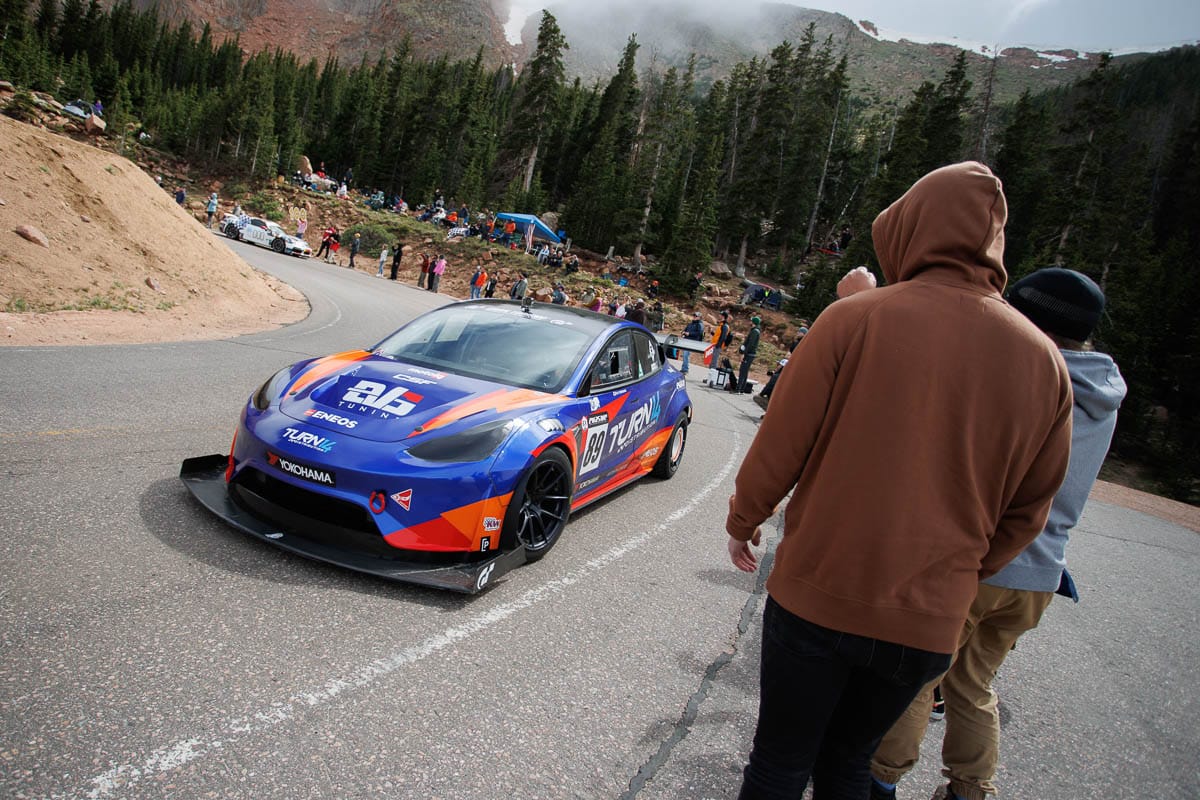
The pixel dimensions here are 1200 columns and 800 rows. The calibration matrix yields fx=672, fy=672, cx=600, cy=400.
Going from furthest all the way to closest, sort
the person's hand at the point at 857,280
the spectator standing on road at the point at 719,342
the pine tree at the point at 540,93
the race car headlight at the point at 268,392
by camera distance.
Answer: the pine tree at the point at 540,93 < the spectator standing on road at the point at 719,342 < the person's hand at the point at 857,280 < the race car headlight at the point at 268,392

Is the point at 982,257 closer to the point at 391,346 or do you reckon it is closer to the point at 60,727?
the point at 60,727

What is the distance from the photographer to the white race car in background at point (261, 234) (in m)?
34.2

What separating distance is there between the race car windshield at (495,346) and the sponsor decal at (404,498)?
1.32 meters

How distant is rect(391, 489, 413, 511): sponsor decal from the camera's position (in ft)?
11.2

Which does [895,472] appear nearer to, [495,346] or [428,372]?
[428,372]

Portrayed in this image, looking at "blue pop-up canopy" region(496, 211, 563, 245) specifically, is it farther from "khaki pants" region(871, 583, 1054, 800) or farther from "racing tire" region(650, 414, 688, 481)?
"khaki pants" region(871, 583, 1054, 800)

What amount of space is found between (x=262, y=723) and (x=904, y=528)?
219 centimetres

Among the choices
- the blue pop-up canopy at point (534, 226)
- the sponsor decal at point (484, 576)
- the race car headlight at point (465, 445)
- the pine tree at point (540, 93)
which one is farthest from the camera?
the pine tree at point (540, 93)

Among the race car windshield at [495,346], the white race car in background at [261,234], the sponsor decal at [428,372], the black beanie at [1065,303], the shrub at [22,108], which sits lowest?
the white race car in background at [261,234]

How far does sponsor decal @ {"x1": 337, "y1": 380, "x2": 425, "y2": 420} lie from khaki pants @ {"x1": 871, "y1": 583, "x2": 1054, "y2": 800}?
287 centimetres

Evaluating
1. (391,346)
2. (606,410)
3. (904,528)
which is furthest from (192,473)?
(904,528)

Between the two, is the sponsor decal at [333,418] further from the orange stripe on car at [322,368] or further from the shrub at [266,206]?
the shrub at [266,206]

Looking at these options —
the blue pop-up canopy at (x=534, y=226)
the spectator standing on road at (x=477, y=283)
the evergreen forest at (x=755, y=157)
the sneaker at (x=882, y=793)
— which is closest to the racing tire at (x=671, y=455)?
the sneaker at (x=882, y=793)

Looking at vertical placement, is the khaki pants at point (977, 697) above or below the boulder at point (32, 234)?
above
